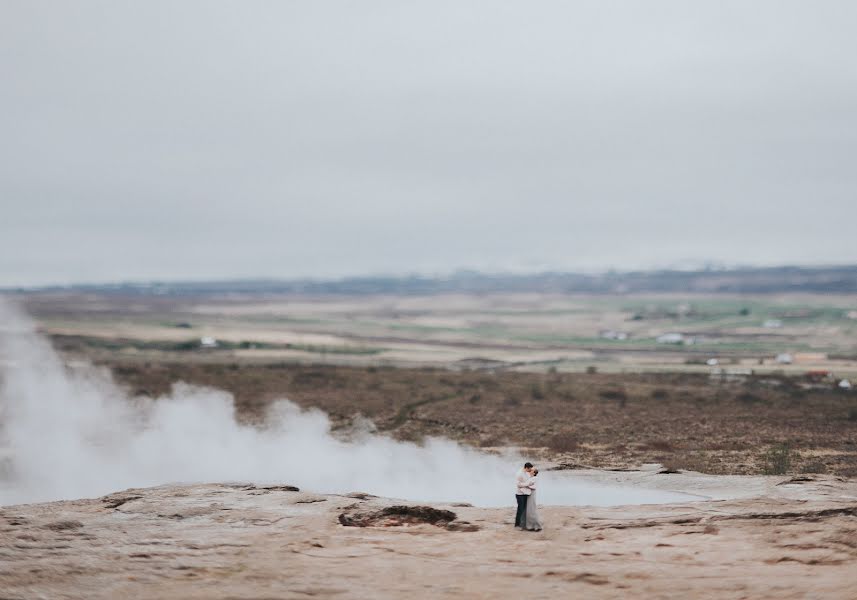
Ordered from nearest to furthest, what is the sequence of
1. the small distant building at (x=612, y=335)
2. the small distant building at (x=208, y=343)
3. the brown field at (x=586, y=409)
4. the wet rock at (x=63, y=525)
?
1. the wet rock at (x=63, y=525)
2. the brown field at (x=586, y=409)
3. the small distant building at (x=208, y=343)
4. the small distant building at (x=612, y=335)

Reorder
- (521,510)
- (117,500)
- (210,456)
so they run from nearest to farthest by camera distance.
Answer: (521,510) < (117,500) < (210,456)

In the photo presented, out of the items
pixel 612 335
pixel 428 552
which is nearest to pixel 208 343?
pixel 612 335

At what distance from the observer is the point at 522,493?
1491 centimetres

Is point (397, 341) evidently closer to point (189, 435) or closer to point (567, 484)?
point (189, 435)

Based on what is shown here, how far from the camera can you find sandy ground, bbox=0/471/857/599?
1260 cm

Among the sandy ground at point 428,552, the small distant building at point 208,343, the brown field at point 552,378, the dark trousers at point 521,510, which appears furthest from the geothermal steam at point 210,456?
the small distant building at point 208,343

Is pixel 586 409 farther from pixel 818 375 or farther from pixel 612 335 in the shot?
pixel 612 335

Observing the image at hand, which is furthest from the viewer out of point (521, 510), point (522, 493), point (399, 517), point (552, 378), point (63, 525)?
point (552, 378)

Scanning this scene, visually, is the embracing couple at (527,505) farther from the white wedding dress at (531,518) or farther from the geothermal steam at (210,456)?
the geothermal steam at (210,456)

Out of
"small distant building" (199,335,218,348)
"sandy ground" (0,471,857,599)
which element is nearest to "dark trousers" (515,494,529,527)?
"sandy ground" (0,471,857,599)

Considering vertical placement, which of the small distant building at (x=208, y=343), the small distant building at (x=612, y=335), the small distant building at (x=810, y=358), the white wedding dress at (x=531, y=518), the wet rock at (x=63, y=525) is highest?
the white wedding dress at (x=531, y=518)

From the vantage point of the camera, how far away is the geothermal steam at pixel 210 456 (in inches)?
957

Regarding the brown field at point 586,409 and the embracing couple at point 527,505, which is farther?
the brown field at point 586,409

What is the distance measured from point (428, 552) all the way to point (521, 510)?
6.85 ft
